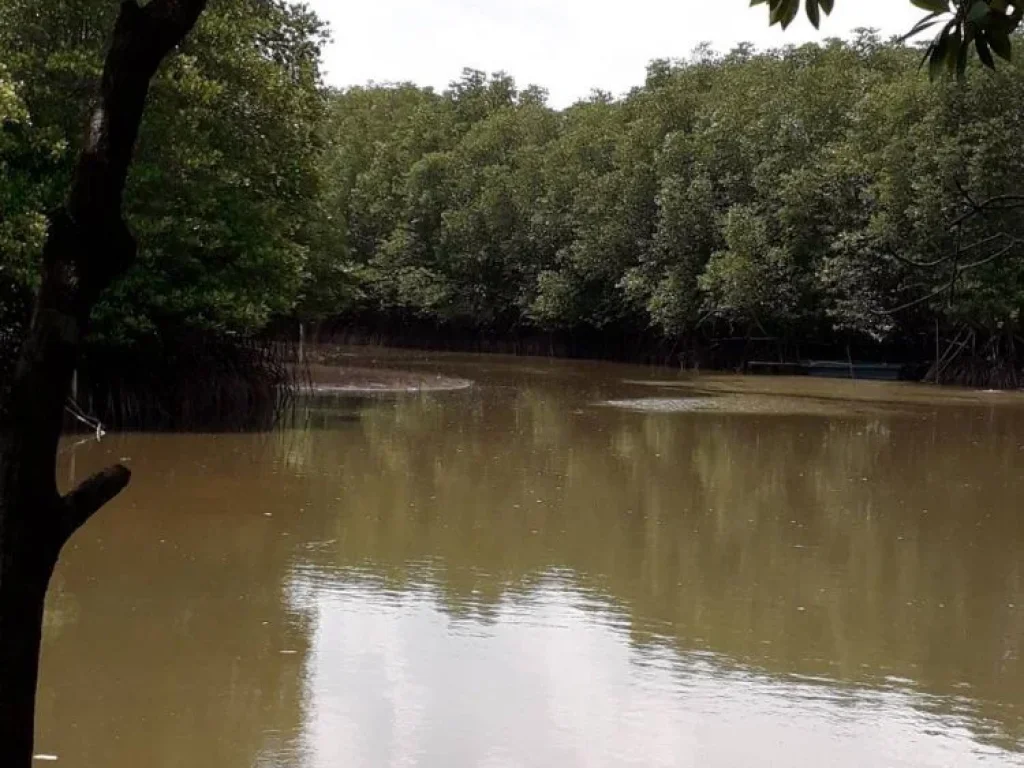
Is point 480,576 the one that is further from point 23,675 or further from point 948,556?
point 23,675

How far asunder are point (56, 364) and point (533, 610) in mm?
5313

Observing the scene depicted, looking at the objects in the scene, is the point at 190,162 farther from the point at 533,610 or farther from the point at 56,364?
the point at 56,364

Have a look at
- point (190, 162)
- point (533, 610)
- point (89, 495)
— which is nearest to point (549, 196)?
point (190, 162)

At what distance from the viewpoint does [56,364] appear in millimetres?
1946

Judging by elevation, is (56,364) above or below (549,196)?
below

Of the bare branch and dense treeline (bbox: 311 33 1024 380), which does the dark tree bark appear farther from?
dense treeline (bbox: 311 33 1024 380)

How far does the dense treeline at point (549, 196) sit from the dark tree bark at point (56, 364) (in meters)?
1.69

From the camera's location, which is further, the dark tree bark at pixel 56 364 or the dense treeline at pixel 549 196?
the dense treeline at pixel 549 196

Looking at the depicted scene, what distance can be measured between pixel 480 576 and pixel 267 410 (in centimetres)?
947

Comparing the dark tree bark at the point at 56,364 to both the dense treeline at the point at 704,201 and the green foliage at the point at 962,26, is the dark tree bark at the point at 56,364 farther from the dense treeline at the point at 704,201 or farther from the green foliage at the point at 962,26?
the dense treeline at the point at 704,201

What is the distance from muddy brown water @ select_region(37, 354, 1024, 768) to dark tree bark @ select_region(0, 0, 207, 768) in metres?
2.84

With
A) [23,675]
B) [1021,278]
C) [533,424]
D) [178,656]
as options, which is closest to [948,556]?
[178,656]

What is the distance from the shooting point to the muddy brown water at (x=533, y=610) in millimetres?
4938

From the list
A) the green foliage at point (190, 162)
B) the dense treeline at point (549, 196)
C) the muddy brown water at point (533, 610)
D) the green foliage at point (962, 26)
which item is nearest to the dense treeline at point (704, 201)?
the dense treeline at point (549, 196)
